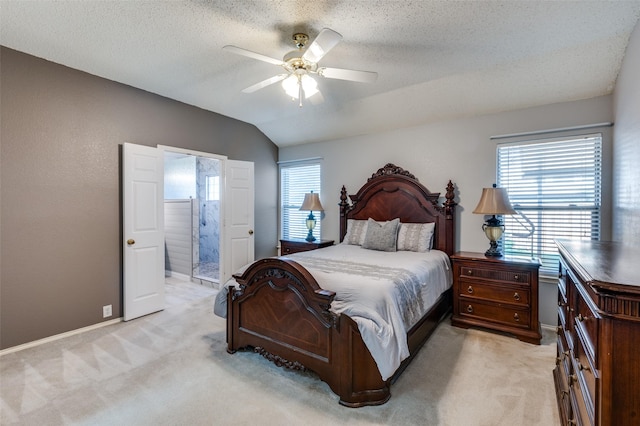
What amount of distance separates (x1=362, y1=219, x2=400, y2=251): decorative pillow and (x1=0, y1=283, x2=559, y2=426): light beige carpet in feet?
3.82

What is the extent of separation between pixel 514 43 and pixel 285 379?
340 cm

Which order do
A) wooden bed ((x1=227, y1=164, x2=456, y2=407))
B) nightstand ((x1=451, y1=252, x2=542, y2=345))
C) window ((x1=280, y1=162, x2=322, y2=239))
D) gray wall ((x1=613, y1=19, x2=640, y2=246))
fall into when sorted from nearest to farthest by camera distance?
wooden bed ((x1=227, y1=164, x2=456, y2=407)), gray wall ((x1=613, y1=19, x2=640, y2=246)), nightstand ((x1=451, y1=252, x2=542, y2=345)), window ((x1=280, y1=162, x2=322, y2=239))

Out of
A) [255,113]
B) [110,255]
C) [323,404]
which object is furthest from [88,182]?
[323,404]

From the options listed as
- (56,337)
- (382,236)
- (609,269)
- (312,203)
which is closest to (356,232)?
(382,236)

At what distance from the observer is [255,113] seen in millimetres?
4652

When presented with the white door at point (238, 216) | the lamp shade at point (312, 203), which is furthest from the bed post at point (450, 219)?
the white door at point (238, 216)

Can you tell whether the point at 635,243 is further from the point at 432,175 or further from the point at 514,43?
the point at 432,175

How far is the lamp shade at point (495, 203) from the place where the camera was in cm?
325

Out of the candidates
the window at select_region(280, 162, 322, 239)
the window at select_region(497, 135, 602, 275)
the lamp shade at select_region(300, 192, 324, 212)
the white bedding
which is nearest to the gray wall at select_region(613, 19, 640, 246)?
the window at select_region(497, 135, 602, 275)

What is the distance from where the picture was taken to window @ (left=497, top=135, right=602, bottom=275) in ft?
10.5

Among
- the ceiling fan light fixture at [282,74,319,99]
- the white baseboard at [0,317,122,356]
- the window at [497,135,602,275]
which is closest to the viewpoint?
the ceiling fan light fixture at [282,74,319,99]

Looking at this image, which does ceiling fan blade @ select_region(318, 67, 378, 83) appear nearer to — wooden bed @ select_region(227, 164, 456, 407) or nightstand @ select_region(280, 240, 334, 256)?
wooden bed @ select_region(227, 164, 456, 407)

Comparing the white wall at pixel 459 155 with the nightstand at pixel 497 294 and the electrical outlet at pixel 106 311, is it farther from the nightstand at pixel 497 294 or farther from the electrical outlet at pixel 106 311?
the electrical outlet at pixel 106 311

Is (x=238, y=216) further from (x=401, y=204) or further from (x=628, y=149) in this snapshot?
(x=628, y=149)
